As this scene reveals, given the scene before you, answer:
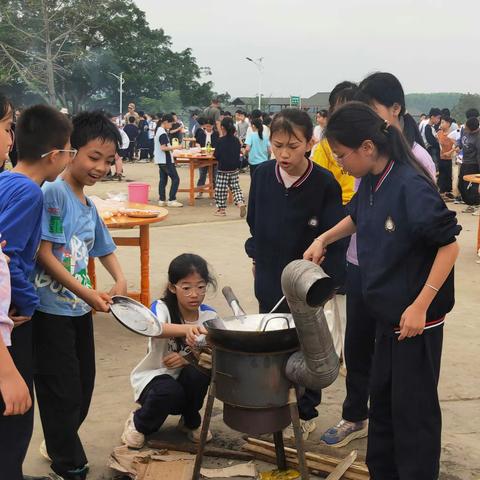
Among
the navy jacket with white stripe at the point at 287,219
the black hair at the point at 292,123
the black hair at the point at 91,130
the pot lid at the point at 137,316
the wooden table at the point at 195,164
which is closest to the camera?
the pot lid at the point at 137,316

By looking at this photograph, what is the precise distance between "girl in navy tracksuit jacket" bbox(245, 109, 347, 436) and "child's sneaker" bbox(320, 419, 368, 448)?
0.68 metres

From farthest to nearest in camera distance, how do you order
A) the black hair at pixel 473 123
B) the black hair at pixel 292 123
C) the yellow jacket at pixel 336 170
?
the black hair at pixel 473 123 < the yellow jacket at pixel 336 170 < the black hair at pixel 292 123

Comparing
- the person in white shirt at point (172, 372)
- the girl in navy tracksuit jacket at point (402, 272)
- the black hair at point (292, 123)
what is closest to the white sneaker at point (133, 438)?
the person in white shirt at point (172, 372)

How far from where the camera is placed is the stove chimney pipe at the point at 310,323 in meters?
2.13

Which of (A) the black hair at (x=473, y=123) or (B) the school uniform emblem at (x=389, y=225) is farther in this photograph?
(A) the black hair at (x=473, y=123)

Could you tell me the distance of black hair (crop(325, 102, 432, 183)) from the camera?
7.55 ft

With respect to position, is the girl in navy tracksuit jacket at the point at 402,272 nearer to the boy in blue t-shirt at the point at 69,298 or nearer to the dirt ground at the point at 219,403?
the dirt ground at the point at 219,403

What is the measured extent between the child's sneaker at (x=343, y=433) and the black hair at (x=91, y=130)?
1758 millimetres

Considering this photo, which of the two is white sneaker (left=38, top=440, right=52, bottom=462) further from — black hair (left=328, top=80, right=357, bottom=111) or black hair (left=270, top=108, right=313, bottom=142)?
black hair (left=328, top=80, right=357, bottom=111)

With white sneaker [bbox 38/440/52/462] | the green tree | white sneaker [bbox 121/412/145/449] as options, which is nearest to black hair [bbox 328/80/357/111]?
white sneaker [bbox 121/412/145/449]

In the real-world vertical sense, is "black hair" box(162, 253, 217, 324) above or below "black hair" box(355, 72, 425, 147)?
below

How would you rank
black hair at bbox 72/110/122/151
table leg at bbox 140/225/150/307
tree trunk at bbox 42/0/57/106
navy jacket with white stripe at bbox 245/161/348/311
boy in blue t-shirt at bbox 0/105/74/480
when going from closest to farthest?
boy in blue t-shirt at bbox 0/105/74/480
black hair at bbox 72/110/122/151
navy jacket with white stripe at bbox 245/161/348/311
table leg at bbox 140/225/150/307
tree trunk at bbox 42/0/57/106

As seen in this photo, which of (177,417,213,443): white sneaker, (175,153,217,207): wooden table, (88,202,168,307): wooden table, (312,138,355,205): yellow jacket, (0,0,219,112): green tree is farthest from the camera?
(0,0,219,112): green tree

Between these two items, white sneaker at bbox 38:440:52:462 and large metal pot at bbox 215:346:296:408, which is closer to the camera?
large metal pot at bbox 215:346:296:408
